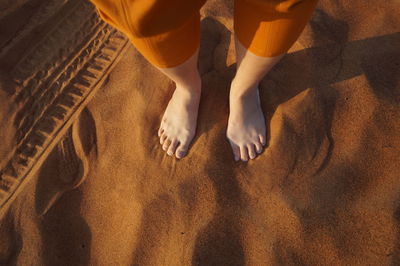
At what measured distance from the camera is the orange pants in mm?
541

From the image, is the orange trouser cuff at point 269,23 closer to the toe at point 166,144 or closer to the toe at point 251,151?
the toe at point 251,151

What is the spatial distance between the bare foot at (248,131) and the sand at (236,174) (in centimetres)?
4

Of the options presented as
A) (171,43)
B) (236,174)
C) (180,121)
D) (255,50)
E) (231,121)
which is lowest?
(236,174)

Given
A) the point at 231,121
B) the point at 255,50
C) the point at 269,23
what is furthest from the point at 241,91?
the point at 269,23

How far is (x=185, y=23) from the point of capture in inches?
28.4

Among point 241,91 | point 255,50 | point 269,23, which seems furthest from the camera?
point 241,91

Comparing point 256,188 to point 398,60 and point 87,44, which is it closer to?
point 398,60

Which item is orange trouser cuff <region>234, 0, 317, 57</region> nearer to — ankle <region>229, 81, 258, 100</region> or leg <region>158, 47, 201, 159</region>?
ankle <region>229, 81, 258, 100</region>

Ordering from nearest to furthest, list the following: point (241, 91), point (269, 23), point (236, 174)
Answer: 1. point (269, 23)
2. point (241, 91)
3. point (236, 174)

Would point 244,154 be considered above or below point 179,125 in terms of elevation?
below

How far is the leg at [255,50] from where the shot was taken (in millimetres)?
638

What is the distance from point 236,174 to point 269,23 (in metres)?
0.70

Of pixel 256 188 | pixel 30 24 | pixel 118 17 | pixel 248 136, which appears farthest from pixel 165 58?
pixel 30 24

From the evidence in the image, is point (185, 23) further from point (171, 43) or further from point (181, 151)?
point (181, 151)
